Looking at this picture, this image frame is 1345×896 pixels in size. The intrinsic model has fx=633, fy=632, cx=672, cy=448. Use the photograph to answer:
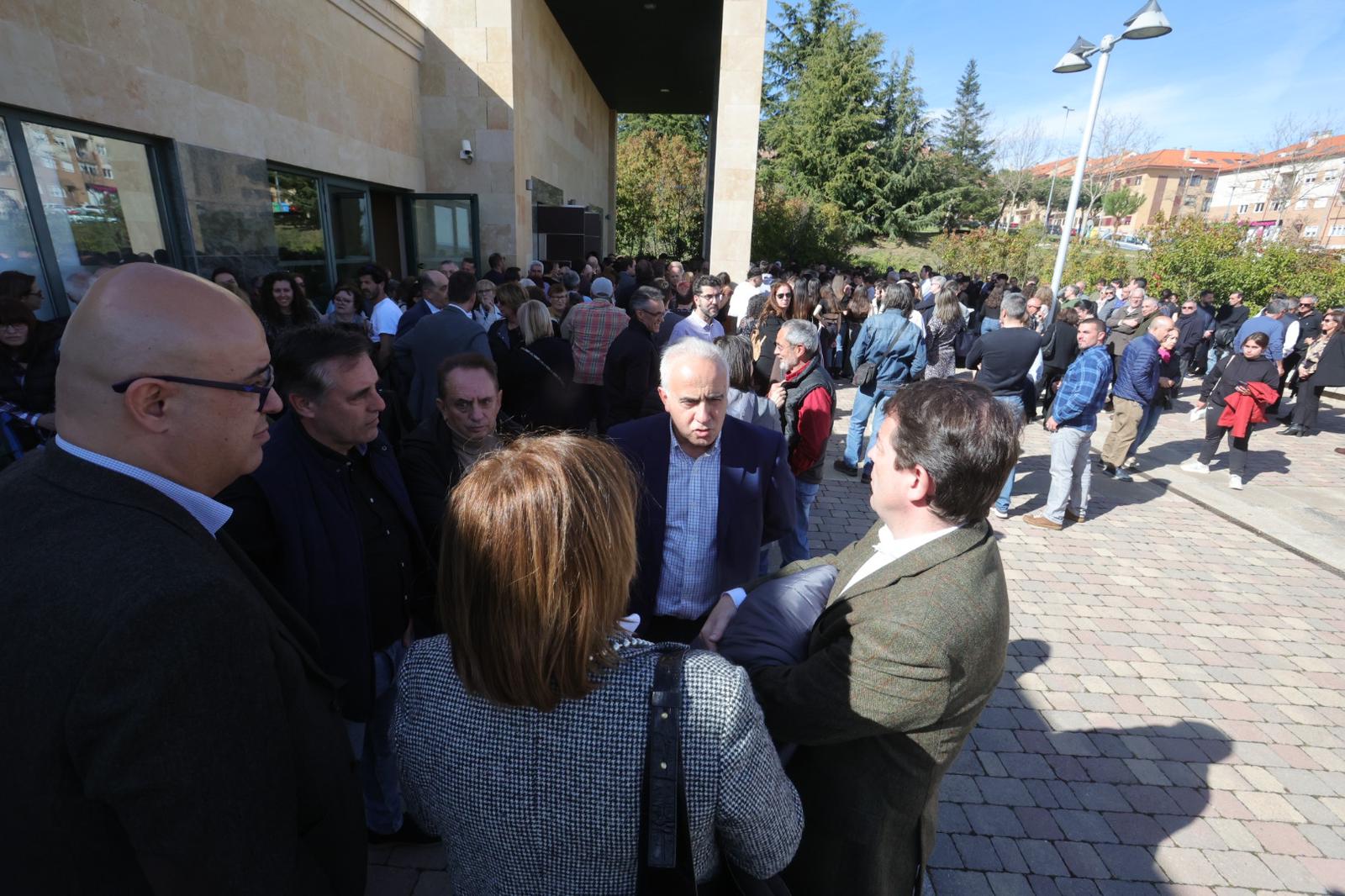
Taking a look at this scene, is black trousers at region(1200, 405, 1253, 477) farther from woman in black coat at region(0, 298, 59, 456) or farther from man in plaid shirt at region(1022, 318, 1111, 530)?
woman in black coat at region(0, 298, 59, 456)

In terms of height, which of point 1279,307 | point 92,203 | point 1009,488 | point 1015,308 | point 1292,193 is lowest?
point 1009,488

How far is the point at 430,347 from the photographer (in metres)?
4.95

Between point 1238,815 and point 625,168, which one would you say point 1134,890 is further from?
point 625,168

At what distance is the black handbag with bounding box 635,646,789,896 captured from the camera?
1.04 m

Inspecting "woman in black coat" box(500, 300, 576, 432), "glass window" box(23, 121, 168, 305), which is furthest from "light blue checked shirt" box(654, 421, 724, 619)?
"glass window" box(23, 121, 168, 305)

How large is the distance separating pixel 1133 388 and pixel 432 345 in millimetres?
7335

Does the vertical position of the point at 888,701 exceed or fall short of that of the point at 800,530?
it exceeds it

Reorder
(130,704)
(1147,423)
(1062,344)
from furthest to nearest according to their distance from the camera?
(1062,344)
(1147,423)
(130,704)

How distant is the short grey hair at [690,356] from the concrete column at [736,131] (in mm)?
12386

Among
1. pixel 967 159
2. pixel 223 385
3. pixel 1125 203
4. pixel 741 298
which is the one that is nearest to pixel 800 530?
pixel 223 385

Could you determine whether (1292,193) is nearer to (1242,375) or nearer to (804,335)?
(1242,375)

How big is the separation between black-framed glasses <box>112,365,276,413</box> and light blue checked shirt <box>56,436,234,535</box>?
4.8 inches

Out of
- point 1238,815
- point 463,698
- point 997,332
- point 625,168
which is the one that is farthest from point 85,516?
point 625,168

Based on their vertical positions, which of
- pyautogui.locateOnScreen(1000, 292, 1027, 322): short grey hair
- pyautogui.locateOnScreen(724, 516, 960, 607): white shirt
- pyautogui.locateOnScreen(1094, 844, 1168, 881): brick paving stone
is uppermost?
pyautogui.locateOnScreen(1000, 292, 1027, 322): short grey hair
